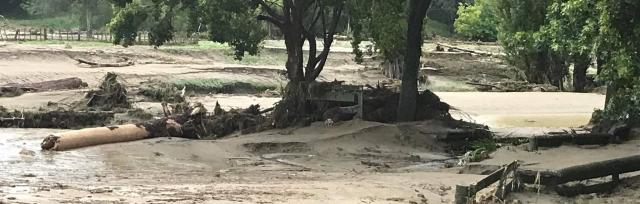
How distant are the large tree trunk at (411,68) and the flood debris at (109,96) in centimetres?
1047

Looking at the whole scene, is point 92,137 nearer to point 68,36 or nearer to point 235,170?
point 235,170

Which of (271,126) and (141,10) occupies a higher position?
(141,10)

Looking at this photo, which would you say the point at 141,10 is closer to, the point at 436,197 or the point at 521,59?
the point at 436,197

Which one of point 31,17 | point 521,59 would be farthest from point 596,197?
point 31,17

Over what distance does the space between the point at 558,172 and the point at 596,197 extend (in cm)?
80

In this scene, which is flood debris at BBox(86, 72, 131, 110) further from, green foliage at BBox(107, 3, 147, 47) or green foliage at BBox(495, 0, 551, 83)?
green foliage at BBox(495, 0, 551, 83)

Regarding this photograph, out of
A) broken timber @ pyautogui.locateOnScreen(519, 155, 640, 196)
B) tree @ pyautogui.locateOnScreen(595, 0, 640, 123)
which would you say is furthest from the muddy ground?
tree @ pyautogui.locateOnScreen(595, 0, 640, 123)

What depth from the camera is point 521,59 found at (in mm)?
47531

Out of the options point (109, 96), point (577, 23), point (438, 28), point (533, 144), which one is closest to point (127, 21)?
point (109, 96)

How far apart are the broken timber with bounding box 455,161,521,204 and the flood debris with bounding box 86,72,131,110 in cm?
1897

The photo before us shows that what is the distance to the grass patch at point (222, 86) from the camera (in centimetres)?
3881

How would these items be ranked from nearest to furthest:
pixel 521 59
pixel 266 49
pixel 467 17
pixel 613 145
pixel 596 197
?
pixel 596 197
pixel 613 145
pixel 521 59
pixel 266 49
pixel 467 17

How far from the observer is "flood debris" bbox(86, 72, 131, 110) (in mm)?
28312

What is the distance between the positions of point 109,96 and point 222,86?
457 inches
